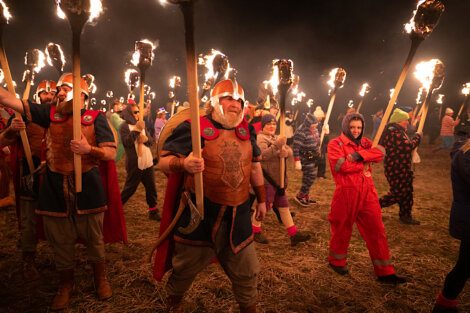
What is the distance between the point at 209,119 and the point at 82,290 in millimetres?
2683

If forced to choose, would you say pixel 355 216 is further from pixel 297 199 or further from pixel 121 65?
pixel 121 65

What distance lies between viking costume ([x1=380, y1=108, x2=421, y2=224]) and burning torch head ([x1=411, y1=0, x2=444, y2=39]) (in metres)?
2.47

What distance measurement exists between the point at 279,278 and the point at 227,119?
247cm

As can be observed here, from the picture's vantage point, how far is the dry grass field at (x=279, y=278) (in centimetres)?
328

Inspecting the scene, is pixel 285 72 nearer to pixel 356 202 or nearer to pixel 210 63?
pixel 356 202

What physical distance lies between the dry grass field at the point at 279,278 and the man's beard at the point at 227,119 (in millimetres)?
2126

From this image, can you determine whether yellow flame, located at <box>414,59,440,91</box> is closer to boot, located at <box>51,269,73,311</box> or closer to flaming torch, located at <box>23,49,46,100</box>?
boot, located at <box>51,269,73,311</box>

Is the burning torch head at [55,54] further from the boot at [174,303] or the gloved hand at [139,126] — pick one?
the boot at [174,303]

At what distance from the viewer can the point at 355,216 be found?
3.85 m

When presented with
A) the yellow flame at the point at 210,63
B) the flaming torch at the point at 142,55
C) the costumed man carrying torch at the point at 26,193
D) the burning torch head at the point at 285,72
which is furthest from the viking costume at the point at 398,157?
the costumed man carrying torch at the point at 26,193

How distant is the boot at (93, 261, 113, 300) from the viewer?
3277 mm

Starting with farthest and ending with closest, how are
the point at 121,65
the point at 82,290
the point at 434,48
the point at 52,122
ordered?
the point at 121,65, the point at 434,48, the point at 82,290, the point at 52,122

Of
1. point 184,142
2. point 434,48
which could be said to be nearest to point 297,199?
point 184,142

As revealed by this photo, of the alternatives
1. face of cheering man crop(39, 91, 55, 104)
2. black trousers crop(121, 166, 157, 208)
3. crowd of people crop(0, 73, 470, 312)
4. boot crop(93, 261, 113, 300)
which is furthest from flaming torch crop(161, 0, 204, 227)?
black trousers crop(121, 166, 157, 208)
